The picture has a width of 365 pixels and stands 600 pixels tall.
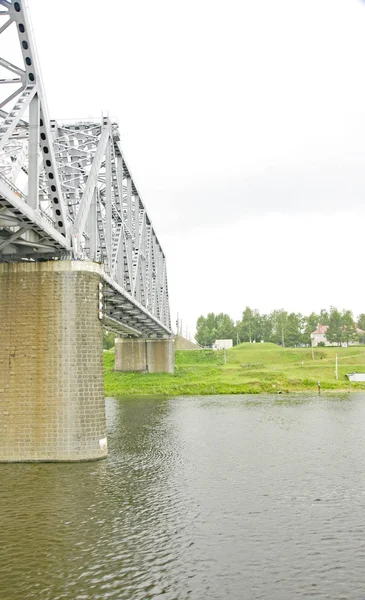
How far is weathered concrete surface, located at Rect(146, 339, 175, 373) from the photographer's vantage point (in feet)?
258

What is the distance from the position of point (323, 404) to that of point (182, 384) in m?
22.9

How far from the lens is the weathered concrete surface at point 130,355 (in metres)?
77.6

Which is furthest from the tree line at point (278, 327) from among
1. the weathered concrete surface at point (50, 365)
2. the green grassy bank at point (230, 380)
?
the weathered concrete surface at point (50, 365)

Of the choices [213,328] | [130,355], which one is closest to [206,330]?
[213,328]

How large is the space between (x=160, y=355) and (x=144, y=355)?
2498 mm

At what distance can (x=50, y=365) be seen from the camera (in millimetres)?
22844

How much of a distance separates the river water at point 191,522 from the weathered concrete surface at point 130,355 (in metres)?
47.8

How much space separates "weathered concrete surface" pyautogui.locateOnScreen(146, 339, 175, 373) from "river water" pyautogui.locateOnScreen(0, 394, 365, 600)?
48.6 meters

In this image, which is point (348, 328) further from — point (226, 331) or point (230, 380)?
point (230, 380)

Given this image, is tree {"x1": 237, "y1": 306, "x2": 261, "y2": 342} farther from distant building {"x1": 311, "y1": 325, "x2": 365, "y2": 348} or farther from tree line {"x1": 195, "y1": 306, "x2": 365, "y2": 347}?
distant building {"x1": 311, "y1": 325, "x2": 365, "y2": 348}

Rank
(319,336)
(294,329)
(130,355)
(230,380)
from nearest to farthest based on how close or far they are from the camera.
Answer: (230,380), (130,355), (294,329), (319,336)

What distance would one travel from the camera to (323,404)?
47.5m

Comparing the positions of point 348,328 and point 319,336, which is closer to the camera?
point 348,328

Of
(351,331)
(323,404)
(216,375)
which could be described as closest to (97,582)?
(323,404)
